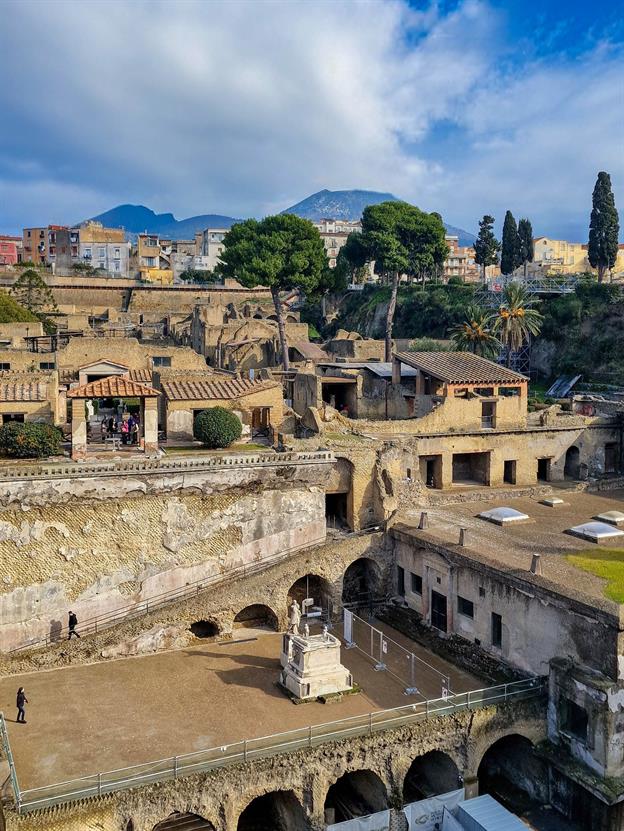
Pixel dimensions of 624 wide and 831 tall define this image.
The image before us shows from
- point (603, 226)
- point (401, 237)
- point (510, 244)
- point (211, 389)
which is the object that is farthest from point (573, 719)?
point (510, 244)

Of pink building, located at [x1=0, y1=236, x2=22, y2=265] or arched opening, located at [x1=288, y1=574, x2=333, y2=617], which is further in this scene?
pink building, located at [x1=0, y1=236, x2=22, y2=265]

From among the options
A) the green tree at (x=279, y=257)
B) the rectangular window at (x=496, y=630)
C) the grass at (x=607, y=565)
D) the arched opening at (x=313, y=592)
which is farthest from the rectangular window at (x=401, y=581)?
the green tree at (x=279, y=257)

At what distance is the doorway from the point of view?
92.5ft

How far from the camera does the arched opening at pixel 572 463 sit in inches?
1646

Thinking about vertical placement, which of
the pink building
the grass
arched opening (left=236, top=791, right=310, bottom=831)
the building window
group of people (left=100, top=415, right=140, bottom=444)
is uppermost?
the pink building

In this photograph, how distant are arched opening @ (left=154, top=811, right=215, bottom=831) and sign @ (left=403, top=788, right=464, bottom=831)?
223 inches

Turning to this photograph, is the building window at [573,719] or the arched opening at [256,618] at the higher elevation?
the arched opening at [256,618]

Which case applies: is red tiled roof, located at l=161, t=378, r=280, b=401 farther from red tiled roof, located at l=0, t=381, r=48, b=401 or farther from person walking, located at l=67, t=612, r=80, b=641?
person walking, located at l=67, t=612, r=80, b=641

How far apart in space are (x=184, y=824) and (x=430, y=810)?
7.07 metres

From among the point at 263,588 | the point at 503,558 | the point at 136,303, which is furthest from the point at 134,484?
the point at 136,303

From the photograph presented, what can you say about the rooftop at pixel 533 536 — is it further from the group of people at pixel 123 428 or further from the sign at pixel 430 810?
the group of people at pixel 123 428

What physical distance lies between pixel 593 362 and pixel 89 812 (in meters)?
48.3

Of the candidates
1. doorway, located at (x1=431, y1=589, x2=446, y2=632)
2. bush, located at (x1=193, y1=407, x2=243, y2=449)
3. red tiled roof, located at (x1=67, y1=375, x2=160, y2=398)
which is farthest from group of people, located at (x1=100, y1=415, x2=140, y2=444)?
doorway, located at (x1=431, y1=589, x2=446, y2=632)

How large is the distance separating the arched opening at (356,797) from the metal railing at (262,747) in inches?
64.3
